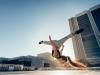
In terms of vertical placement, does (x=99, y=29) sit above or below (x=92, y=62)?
above

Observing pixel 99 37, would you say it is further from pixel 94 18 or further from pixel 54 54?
pixel 54 54

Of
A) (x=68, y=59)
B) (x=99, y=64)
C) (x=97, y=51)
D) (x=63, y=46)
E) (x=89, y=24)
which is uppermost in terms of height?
(x=89, y=24)

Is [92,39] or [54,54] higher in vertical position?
[92,39]

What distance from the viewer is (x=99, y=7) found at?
194 meters

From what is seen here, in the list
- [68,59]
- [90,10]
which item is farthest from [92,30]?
[68,59]

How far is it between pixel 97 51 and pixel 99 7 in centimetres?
5478

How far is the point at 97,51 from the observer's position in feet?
637

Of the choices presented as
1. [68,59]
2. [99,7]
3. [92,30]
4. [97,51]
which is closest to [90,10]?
[99,7]

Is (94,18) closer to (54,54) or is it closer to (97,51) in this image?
(97,51)

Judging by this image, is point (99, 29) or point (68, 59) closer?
point (68, 59)

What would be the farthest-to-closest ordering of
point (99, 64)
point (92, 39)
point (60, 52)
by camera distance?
1. point (92, 39)
2. point (99, 64)
3. point (60, 52)

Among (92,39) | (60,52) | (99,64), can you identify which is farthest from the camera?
(92,39)

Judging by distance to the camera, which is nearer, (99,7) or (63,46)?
(63,46)

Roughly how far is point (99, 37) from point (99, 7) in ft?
123
